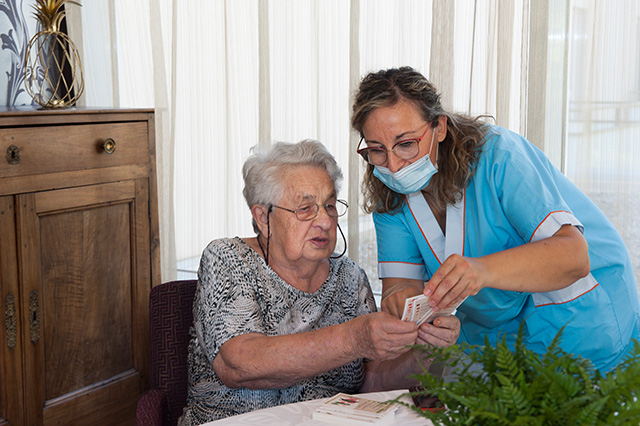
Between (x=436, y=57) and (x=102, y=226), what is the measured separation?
1524 millimetres

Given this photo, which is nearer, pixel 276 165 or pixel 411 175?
pixel 411 175

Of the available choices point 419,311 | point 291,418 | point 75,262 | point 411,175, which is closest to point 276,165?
point 411,175

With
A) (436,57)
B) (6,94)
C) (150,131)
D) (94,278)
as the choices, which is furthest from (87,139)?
(436,57)

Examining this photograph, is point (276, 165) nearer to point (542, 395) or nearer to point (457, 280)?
point (457, 280)

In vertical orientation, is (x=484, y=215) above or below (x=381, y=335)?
above

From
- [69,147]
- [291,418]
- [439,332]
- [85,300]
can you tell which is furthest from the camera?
[85,300]

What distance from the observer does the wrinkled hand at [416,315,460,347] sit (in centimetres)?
170

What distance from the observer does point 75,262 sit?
8.46 feet

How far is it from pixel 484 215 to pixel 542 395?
0.92 metres

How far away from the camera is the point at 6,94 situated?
310cm

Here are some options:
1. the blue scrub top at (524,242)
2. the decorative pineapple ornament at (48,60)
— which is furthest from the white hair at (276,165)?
the decorative pineapple ornament at (48,60)

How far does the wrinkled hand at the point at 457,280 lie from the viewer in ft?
4.75

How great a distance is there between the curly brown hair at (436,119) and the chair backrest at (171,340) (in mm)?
734

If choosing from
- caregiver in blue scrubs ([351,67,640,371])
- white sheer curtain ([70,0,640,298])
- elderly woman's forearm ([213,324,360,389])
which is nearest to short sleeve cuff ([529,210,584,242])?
caregiver in blue scrubs ([351,67,640,371])
